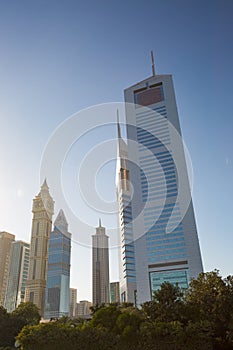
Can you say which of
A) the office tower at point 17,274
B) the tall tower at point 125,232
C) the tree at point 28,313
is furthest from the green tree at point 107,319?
the office tower at point 17,274

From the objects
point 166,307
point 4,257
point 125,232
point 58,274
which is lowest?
point 166,307

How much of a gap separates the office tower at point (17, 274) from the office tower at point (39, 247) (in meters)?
8.92

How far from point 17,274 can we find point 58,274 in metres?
20.5

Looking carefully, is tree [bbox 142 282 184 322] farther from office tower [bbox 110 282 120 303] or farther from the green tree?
office tower [bbox 110 282 120 303]

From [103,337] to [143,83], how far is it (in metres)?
105

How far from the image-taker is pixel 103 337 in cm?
2112

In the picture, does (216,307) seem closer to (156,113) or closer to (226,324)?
(226,324)

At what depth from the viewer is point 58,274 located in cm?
15175

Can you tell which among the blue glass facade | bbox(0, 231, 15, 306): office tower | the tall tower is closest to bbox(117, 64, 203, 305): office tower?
the blue glass facade

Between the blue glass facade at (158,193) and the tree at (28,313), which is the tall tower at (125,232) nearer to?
the blue glass facade at (158,193)

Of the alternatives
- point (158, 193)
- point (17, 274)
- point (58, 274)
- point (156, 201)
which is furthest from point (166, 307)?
point (17, 274)

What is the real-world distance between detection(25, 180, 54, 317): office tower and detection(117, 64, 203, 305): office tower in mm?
51314

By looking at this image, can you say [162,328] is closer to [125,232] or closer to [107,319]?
[107,319]

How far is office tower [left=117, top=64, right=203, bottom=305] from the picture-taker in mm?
89250
